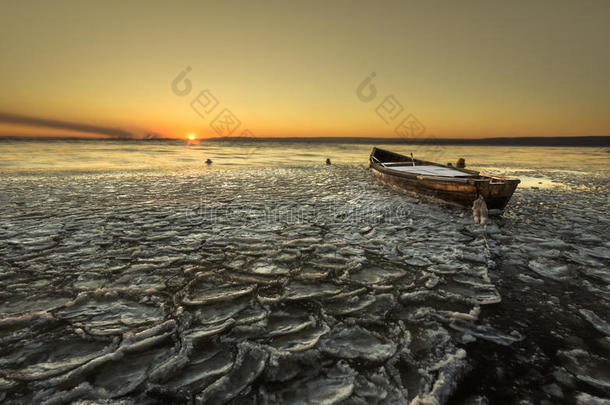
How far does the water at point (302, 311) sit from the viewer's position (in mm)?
2459

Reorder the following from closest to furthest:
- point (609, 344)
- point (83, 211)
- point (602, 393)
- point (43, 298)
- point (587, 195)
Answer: point (602, 393) → point (609, 344) → point (43, 298) → point (83, 211) → point (587, 195)

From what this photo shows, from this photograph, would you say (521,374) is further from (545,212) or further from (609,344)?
(545,212)

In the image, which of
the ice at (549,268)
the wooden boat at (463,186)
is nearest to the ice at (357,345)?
the ice at (549,268)

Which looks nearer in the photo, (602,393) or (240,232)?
(602,393)

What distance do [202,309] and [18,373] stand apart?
1.64 meters

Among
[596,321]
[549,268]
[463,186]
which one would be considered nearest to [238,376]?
[596,321]

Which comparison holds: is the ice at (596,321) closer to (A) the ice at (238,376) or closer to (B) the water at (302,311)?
(B) the water at (302,311)

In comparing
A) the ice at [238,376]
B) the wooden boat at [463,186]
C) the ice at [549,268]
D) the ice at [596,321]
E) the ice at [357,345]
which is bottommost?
the ice at [596,321]

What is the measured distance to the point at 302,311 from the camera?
3.57 meters

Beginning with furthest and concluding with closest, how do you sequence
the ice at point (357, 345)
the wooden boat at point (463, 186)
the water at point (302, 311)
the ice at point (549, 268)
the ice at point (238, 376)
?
1. the wooden boat at point (463, 186)
2. the ice at point (549, 268)
3. the ice at point (357, 345)
4. the water at point (302, 311)
5. the ice at point (238, 376)

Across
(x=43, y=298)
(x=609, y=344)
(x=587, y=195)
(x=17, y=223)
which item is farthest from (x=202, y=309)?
(x=587, y=195)

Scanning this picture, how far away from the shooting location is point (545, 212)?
8648mm

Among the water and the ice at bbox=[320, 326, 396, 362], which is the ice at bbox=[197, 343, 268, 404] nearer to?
the water

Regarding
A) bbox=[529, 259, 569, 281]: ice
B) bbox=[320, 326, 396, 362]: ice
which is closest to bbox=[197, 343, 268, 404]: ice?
bbox=[320, 326, 396, 362]: ice
